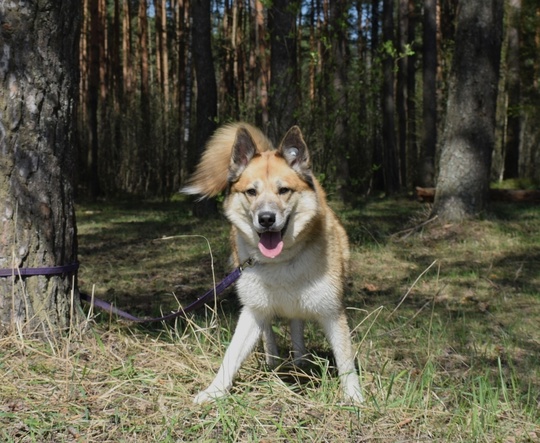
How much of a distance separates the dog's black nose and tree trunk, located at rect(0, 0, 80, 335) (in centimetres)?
130

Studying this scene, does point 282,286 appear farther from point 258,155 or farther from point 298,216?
point 258,155

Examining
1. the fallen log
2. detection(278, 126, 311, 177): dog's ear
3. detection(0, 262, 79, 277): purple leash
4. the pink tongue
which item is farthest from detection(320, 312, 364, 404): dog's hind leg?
the fallen log

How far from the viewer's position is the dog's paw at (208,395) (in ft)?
10.6

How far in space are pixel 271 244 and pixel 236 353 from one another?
0.60 metres

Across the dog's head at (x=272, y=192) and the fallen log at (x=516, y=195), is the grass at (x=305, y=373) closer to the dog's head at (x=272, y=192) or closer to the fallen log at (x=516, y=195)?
the dog's head at (x=272, y=192)

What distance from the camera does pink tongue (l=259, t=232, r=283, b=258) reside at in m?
3.37

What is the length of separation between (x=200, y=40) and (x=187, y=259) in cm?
540

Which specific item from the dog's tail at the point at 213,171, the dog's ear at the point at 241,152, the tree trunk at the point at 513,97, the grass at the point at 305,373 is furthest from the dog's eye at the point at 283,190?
the tree trunk at the point at 513,97

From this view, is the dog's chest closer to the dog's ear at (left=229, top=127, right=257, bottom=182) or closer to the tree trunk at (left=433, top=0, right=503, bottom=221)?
the dog's ear at (left=229, top=127, right=257, bottom=182)

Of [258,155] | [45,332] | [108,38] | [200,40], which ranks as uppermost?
[108,38]

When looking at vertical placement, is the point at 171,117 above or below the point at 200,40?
below

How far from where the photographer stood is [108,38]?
20.9 metres

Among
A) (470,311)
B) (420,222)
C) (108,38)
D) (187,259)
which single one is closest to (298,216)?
(470,311)

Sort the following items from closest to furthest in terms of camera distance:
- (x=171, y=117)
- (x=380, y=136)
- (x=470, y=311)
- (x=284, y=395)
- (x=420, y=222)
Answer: (x=284, y=395), (x=470, y=311), (x=420, y=222), (x=171, y=117), (x=380, y=136)
